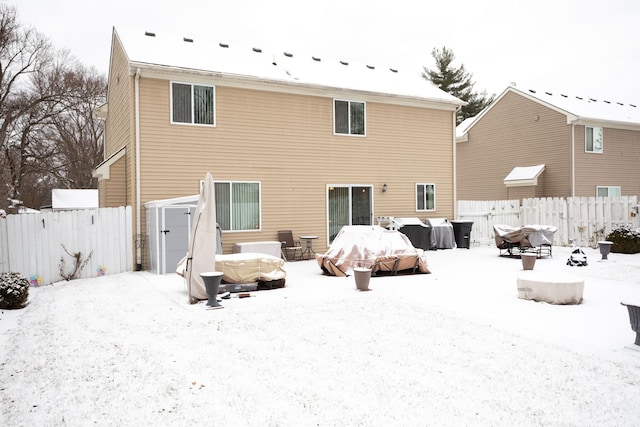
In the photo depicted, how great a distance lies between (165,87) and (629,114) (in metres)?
21.3

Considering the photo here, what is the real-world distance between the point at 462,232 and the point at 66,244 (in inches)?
464

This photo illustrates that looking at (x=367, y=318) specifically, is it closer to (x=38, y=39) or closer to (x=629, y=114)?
(x=629, y=114)

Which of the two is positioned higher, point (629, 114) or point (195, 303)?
point (629, 114)

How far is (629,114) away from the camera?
74.9 feet

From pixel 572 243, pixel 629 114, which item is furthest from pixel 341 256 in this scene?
pixel 629 114

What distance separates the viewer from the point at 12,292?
7.73m

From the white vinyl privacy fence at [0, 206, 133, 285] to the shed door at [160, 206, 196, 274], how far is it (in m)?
1.24

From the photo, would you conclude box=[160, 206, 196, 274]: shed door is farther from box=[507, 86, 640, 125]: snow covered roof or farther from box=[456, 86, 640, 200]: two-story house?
box=[507, 86, 640, 125]: snow covered roof

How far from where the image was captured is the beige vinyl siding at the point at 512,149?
19.8 metres

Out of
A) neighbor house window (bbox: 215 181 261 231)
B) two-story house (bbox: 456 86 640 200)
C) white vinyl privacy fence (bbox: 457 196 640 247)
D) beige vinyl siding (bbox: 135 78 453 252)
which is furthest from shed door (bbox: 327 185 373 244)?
two-story house (bbox: 456 86 640 200)

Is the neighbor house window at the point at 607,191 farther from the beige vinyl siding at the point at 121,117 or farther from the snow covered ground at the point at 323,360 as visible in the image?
the beige vinyl siding at the point at 121,117

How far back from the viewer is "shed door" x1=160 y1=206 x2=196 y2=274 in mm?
11016

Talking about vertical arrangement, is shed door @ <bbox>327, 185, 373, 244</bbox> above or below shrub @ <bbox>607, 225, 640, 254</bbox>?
above

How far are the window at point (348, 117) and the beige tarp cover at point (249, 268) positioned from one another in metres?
6.66
